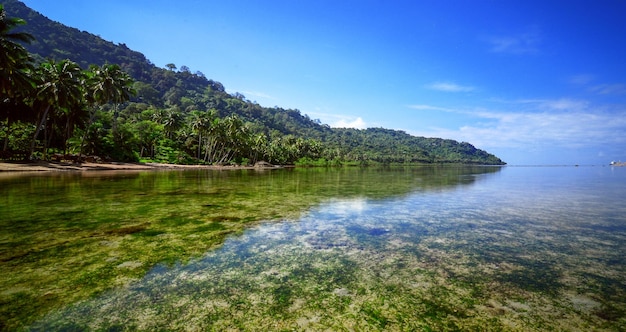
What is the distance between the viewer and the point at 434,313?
14.7ft

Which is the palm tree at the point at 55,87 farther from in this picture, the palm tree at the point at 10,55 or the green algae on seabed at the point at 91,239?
the green algae on seabed at the point at 91,239

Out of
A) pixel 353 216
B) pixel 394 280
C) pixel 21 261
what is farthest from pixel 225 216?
pixel 394 280

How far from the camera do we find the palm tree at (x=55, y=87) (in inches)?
1583

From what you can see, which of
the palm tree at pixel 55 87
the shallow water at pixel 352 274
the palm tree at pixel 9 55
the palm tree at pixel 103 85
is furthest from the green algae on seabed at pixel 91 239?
the palm tree at pixel 103 85

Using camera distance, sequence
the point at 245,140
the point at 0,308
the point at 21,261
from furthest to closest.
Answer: the point at 245,140
the point at 21,261
the point at 0,308

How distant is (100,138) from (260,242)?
6235 centimetres

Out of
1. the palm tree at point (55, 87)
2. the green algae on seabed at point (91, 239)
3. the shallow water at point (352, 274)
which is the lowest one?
the green algae on seabed at point (91, 239)

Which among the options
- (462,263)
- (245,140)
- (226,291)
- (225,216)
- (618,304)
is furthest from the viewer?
(245,140)

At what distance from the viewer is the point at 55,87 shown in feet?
132

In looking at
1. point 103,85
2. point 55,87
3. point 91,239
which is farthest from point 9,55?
point 91,239

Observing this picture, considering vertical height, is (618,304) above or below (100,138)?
below

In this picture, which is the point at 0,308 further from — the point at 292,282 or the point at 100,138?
the point at 100,138

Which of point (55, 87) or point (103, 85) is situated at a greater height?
point (103, 85)

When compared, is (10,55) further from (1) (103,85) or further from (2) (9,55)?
(1) (103,85)
